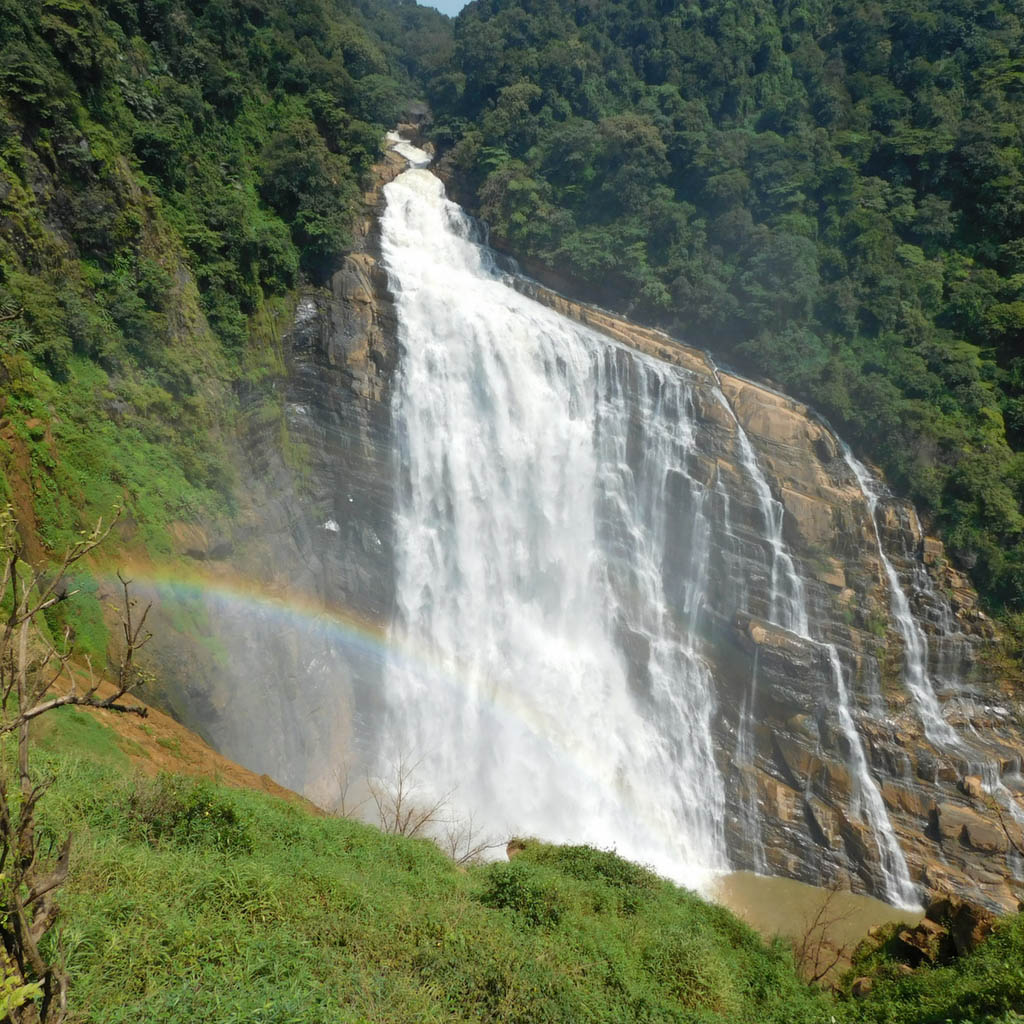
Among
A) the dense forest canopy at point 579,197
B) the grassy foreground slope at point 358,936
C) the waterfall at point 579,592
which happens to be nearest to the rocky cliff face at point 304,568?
the waterfall at point 579,592

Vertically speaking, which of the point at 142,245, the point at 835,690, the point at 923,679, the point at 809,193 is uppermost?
the point at 809,193

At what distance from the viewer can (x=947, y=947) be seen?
9.69m

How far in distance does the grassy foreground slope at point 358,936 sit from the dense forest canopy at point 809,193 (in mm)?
17558

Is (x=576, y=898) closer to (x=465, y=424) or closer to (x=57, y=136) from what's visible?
(x=465, y=424)

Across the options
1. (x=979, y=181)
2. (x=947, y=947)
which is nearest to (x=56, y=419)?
(x=947, y=947)

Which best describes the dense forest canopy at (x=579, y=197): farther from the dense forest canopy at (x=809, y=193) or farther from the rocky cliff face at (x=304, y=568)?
the rocky cliff face at (x=304, y=568)

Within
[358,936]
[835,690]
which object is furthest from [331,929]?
[835,690]

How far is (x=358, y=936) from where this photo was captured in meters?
6.27

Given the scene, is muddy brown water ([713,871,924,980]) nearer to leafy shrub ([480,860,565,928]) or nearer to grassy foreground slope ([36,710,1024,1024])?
grassy foreground slope ([36,710,1024,1024])

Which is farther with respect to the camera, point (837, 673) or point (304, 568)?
point (837, 673)

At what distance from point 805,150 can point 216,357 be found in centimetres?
2778

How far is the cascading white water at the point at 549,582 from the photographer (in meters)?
19.0

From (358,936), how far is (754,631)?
1699 centimetres

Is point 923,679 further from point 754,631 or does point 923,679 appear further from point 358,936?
point 358,936
